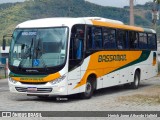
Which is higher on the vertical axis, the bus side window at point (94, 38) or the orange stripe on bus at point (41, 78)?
the bus side window at point (94, 38)

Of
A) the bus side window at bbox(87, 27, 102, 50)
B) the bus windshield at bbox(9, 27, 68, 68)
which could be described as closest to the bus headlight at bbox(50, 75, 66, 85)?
the bus windshield at bbox(9, 27, 68, 68)

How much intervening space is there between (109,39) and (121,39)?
5.14ft

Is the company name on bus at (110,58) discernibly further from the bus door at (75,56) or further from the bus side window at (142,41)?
the bus side window at (142,41)

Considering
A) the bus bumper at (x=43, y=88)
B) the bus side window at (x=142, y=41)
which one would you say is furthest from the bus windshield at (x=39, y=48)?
the bus side window at (x=142, y=41)

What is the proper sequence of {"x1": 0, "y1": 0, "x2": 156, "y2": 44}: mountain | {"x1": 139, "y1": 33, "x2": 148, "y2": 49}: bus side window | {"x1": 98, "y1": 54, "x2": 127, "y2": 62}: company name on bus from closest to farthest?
{"x1": 98, "y1": 54, "x2": 127, "y2": 62}: company name on bus → {"x1": 139, "y1": 33, "x2": 148, "y2": 49}: bus side window → {"x1": 0, "y1": 0, "x2": 156, "y2": 44}: mountain

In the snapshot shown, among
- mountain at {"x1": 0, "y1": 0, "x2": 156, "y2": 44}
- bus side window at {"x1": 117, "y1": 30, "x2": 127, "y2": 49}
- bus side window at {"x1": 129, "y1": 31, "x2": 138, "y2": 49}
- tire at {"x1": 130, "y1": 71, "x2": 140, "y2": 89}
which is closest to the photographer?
bus side window at {"x1": 117, "y1": 30, "x2": 127, "y2": 49}

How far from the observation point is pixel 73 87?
1612cm

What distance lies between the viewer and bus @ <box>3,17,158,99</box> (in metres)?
15.6

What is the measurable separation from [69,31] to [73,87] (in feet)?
6.66

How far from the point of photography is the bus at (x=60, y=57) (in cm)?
1561

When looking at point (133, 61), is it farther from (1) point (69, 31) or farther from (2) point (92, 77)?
(1) point (69, 31)

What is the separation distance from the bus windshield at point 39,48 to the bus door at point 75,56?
377mm

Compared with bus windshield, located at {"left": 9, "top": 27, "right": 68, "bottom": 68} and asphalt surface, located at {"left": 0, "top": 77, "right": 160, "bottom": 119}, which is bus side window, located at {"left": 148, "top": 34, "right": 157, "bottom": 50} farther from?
bus windshield, located at {"left": 9, "top": 27, "right": 68, "bottom": 68}

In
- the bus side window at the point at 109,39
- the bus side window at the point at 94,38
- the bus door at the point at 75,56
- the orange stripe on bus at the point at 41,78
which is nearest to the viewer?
the orange stripe on bus at the point at 41,78
